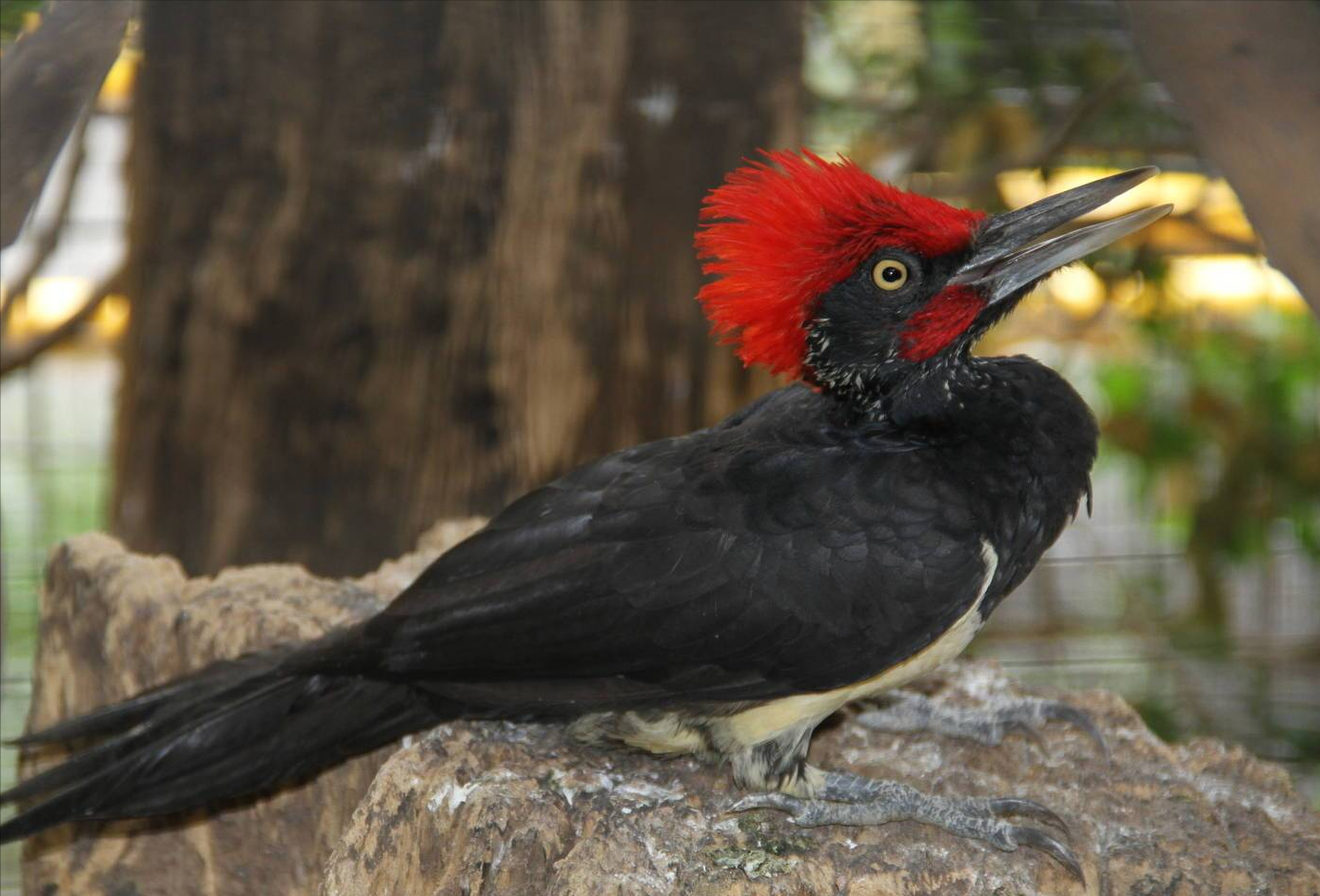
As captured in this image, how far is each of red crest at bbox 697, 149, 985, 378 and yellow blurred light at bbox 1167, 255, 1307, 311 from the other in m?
2.46

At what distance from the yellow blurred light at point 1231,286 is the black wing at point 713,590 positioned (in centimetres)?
258

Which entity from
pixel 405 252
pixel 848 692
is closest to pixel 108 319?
pixel 405 252

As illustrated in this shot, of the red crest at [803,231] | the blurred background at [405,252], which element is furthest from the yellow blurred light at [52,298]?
the red crest at [803,231]

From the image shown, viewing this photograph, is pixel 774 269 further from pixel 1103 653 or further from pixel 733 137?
pixel 1103 653

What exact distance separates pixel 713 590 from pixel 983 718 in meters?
0.69

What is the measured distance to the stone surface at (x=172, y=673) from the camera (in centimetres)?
227

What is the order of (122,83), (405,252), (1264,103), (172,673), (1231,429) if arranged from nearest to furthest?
(1264,103) < (172,673) < (405,252) < (122,83) < (1231,429)

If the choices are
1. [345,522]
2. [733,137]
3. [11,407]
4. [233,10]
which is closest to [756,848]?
[345,522]

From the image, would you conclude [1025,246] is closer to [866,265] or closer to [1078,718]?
[866,265]

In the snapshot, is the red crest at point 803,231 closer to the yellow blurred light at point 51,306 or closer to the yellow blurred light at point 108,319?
the yellow blurred light at point 108,319

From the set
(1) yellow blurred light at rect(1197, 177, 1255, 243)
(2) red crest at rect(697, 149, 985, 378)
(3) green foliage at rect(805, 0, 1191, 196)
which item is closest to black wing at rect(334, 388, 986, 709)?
(2) red crest at rect(697, 149, 985, 378)

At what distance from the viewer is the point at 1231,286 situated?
4.65 metres

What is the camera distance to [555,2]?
263 cm

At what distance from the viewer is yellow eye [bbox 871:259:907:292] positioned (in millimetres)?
1947
